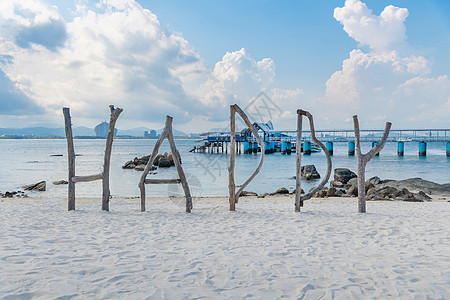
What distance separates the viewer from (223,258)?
3.65 metres

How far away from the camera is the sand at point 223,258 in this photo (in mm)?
2762

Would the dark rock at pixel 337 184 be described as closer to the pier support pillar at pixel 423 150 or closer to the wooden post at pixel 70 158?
the wooden post at pixel 70 158

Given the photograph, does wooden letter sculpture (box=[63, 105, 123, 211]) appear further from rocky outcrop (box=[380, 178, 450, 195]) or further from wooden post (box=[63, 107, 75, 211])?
rocky outcrop (box=[380, 178, 450, 195])

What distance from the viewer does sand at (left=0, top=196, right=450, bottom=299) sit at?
2.76 m

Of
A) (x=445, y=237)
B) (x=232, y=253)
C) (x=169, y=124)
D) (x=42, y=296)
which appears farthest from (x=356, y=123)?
(x=42, y=296)

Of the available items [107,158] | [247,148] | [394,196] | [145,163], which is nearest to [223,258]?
[107,158]

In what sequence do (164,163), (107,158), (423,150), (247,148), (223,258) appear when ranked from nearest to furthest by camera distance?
(223,258) → (107,158) → (164,163) → (423,150) → (247,148)

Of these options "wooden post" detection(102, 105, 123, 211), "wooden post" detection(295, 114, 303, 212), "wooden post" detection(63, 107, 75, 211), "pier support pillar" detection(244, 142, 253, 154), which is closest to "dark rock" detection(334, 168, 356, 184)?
"wooden post" detection(295, 114, 303, 212)

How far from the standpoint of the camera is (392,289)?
285 cm


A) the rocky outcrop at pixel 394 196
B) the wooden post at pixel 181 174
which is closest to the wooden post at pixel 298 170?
the wooden post at pixel 181 174

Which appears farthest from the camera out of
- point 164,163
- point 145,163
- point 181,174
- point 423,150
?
point 423,150

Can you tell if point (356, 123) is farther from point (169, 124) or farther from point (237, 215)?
point (169, 124)

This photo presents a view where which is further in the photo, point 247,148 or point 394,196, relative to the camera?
point 247,148

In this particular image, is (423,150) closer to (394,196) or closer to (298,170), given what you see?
(394,196)
